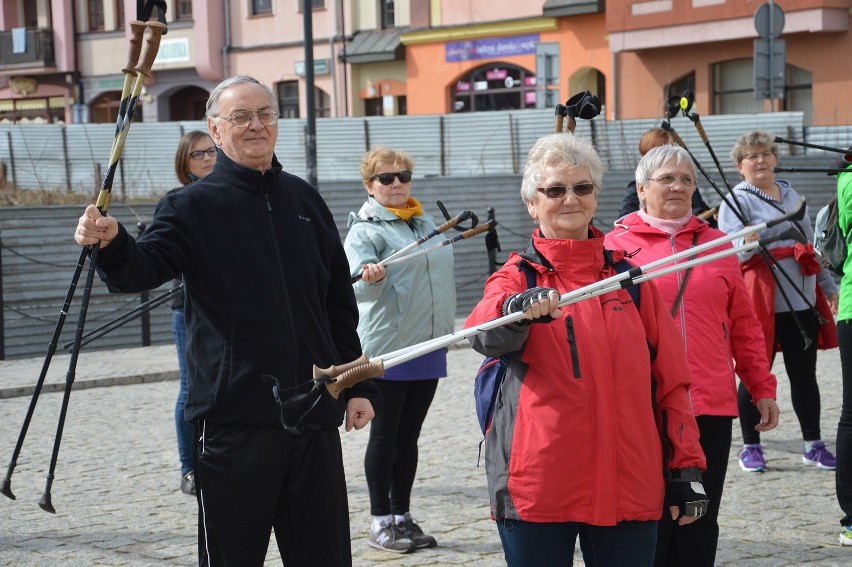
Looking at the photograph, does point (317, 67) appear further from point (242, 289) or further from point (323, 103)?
point (242, 289)

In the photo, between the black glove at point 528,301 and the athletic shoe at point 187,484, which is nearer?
the black glove at point 528,301

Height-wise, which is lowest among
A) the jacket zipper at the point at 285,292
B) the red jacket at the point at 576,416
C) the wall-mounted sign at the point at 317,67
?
the red jacket at the point at 576,416

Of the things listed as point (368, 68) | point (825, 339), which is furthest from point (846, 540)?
point (368, 68)

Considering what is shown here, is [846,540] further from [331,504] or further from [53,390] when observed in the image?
[53,390]

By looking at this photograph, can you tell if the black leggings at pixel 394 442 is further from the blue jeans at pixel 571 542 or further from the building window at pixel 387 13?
the building window at pixel 387 13

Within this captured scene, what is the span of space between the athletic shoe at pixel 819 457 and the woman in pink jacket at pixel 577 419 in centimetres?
425

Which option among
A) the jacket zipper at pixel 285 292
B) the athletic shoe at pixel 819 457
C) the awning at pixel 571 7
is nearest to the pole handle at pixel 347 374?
the jacket zipper at pixel 285 292

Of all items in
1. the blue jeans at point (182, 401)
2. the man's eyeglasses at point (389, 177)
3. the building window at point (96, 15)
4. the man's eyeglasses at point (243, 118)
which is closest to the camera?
the man's eyeglasses at point (243, 118)

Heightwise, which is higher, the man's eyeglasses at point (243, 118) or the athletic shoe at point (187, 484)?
the man's eyeglasses at point (243, 118)

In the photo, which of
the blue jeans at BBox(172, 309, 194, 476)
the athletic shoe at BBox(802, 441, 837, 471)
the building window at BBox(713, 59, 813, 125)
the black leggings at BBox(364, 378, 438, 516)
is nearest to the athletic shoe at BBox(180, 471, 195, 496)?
the blue jeans at BBox(172, 309, 194, 476)

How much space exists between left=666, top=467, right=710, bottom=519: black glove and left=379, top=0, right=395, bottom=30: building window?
35816 millimetres

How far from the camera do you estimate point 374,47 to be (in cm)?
3803

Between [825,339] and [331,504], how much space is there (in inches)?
184

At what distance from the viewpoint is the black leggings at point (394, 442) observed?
618 cm
